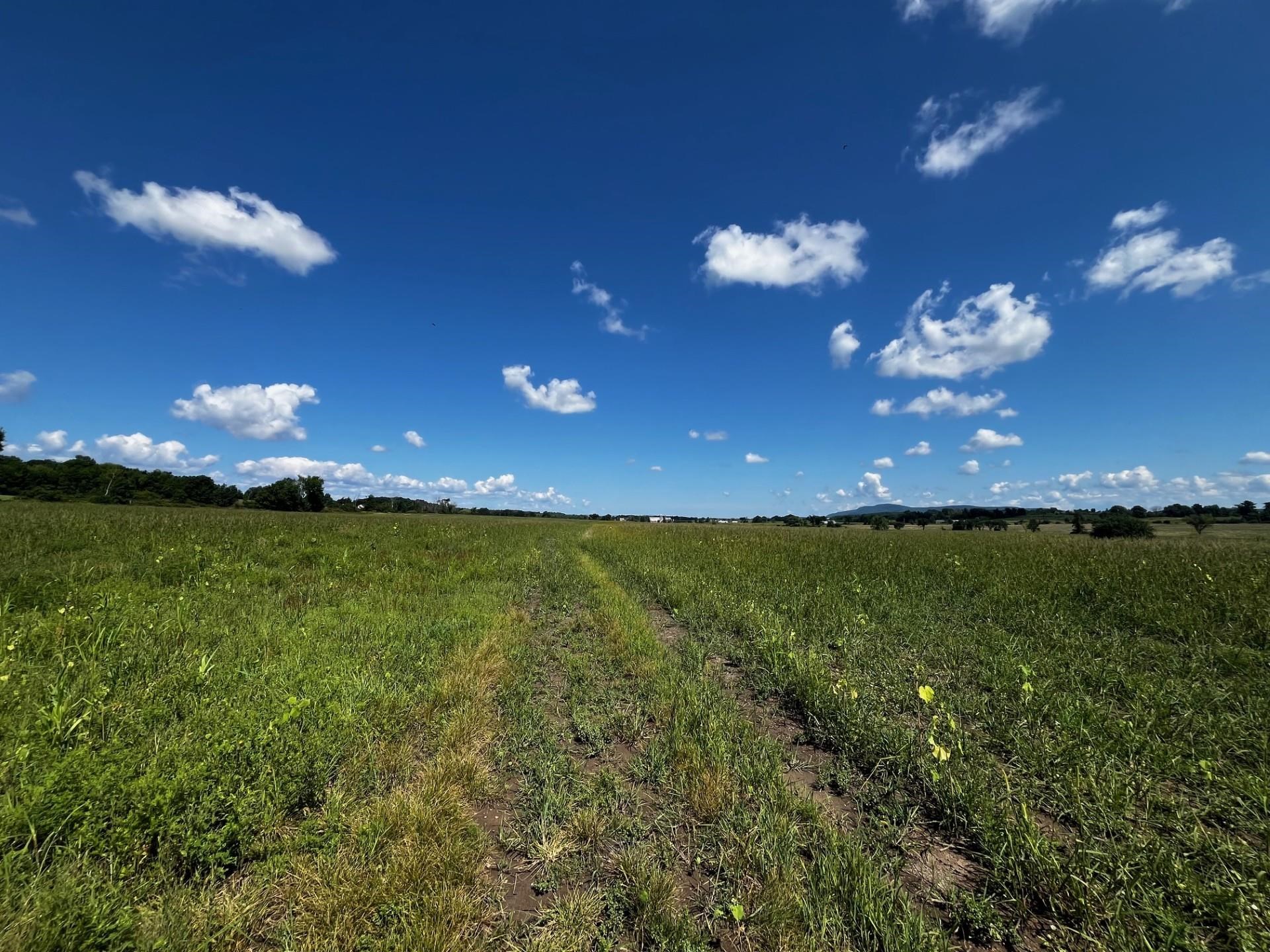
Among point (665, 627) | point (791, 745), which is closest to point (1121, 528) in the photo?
point (665, 627)

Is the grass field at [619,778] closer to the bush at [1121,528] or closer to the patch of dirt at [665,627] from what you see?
the patch of dirt at [665,627]

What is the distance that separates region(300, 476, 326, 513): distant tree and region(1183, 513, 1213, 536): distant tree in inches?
4851

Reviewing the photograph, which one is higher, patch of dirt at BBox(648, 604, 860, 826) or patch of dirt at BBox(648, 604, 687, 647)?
patch of dirt at BBox(648, 604, 687, 647)

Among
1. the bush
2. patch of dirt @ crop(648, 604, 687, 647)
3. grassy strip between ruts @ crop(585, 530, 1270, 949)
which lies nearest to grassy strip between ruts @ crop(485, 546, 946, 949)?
grassy strip between ruts @ crop(585, 530, 1270, 949)

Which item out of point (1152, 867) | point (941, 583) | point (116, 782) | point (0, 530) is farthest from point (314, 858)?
point (0, 530)

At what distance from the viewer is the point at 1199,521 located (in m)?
47.7

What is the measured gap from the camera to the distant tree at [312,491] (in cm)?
8925

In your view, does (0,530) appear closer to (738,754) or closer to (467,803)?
(467,803)

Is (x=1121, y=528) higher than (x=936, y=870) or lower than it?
higher

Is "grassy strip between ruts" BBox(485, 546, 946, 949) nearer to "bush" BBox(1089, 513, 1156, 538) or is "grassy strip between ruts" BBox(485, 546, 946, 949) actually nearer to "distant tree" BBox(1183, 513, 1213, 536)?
"bush" BBox(1089, 513, 1156, 538)

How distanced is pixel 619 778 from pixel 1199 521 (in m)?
73.3

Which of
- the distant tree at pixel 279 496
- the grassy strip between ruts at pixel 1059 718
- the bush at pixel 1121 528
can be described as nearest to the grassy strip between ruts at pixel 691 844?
the grassy strip between ruts at pixel 1059 718

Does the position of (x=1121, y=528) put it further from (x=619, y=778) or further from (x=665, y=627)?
(x=619, y=778)

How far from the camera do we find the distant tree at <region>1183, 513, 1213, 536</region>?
1788 inches
